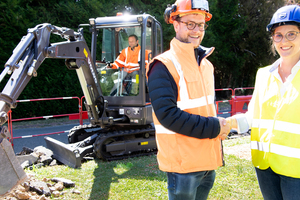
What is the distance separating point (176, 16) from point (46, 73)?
10.8m

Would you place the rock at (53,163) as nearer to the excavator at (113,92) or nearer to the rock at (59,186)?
the excavator at (113,92)

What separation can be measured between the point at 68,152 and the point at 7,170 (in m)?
2.66

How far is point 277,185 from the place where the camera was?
2.04 metres

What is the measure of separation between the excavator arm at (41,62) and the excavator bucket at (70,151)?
707 mm

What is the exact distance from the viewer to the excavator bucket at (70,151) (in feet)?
18.1

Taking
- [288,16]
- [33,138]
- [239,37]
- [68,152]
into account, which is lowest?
[33,138]

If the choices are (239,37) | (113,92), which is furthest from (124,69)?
(239,37)

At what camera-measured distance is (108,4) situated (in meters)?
12.9

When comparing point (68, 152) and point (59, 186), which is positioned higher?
point (68, 152)

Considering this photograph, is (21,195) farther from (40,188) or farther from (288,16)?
(288,16)

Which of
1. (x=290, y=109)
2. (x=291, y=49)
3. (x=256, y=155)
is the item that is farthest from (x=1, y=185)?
(x=291, y=49)

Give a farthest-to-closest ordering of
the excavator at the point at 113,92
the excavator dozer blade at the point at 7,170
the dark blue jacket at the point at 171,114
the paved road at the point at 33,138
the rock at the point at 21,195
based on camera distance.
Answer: the paved road at the point at 33,138 < the excavator at the point at 113,92 < the rock at the point at 21,195 < the excavator dozer blade at the point at 7,170 < the dark blue jacket at the point at 171,114

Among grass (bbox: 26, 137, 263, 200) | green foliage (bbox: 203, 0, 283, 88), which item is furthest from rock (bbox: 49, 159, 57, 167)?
green foliage (bbox: 203, 0, 283, 88)

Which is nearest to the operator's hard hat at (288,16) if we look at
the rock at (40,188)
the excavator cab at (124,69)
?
the rock at (40,188)
